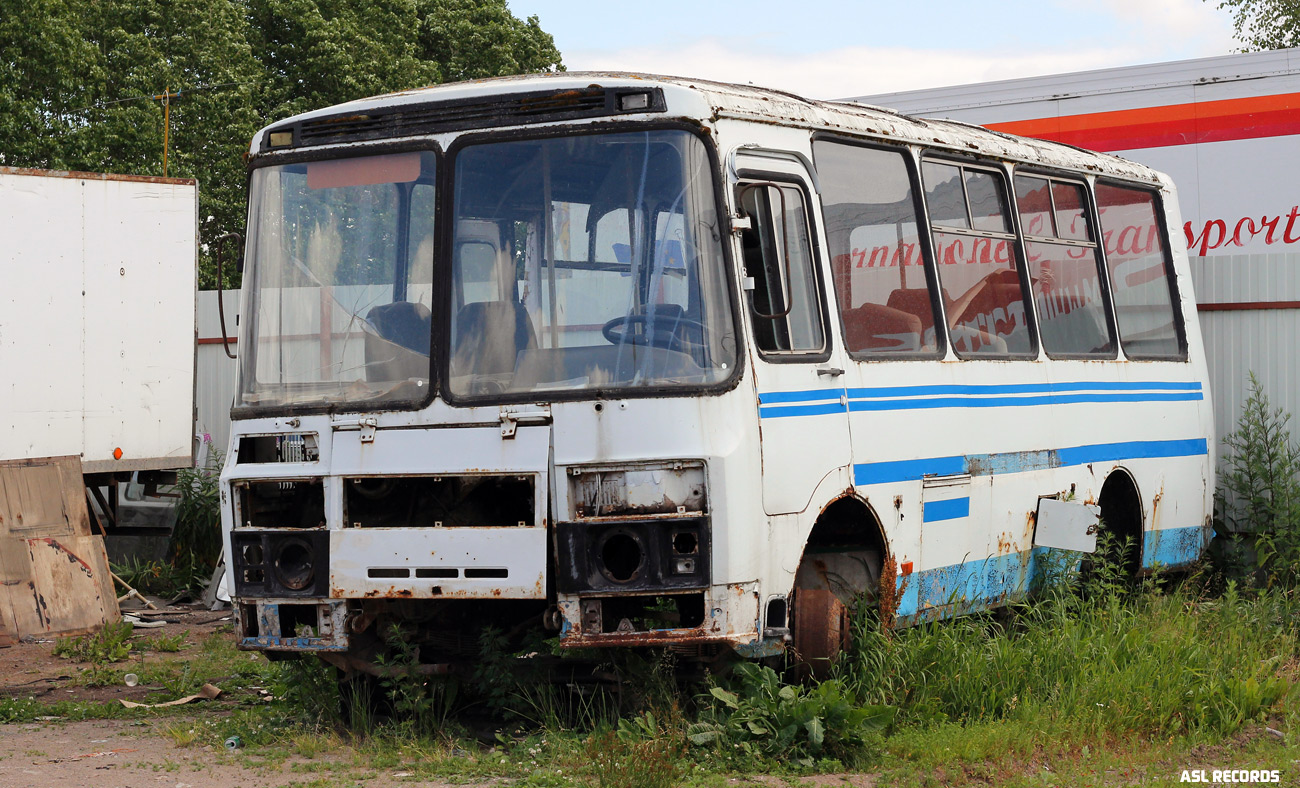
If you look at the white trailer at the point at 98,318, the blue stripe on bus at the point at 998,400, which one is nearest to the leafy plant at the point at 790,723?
the blue stripe on bus at the point at 998,400

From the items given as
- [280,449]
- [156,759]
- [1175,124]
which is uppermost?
[1175,124]

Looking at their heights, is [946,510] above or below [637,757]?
above

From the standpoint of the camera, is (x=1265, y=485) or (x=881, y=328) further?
(x=1265, y=485)

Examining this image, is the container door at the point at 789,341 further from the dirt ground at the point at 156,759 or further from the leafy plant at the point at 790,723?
the dirt ground at the point at 156,759

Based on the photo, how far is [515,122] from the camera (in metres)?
6.61

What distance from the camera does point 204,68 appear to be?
3086 centimetres

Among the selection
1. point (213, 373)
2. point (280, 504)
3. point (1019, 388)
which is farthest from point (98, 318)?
point (1019, 388)

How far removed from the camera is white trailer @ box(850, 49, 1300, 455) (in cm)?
1097

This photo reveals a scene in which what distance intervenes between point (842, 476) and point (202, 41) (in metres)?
27.2

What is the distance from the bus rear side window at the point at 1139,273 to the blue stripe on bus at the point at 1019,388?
8.4 inches

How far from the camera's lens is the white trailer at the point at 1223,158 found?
10969mm

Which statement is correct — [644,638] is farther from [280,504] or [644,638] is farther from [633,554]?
[280,504]

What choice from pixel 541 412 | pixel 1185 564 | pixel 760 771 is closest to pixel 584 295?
pixel 541 412

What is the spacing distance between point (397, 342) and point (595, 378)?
1.03m
